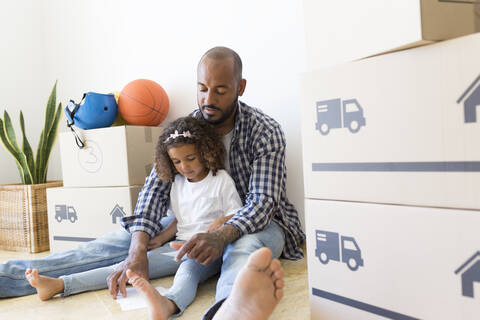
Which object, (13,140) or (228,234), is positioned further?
(13,140)

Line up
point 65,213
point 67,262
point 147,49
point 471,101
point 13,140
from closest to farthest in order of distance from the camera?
point 471,101 < point 67,262 < point 65,213 < point 13,140 < point 147,49

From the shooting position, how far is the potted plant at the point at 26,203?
7.61 ft

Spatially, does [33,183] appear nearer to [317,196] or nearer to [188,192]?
[188,192]

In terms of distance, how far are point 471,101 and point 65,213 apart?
1931 millimetres

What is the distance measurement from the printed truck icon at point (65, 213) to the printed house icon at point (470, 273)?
1.81 meters

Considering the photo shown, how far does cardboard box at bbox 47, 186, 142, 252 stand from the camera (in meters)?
1.99

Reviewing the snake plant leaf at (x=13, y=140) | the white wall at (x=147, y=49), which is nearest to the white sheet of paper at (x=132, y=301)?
the white wall at (x=147, y=49)

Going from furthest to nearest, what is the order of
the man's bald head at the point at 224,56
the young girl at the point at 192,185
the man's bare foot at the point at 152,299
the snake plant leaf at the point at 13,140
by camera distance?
the snake plant leaf at the point at 13,140
the man's bald head at the point at 224,56
the young girl at the point at 192,185
the man's bare foot at the point at 152,299

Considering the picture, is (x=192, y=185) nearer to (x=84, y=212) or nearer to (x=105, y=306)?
(x=105, y=306)

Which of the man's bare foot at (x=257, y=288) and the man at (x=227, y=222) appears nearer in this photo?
the man's bare foot at (x=257, y=288)

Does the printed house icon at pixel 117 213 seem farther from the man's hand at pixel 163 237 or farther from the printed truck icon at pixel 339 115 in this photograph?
the printed truck icon at pixel 339 115

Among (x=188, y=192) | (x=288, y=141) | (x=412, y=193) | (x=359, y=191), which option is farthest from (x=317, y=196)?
(x=288, y=141)

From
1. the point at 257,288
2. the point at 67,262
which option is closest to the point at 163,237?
the point at 67,262

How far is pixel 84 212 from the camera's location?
2.07 metres
